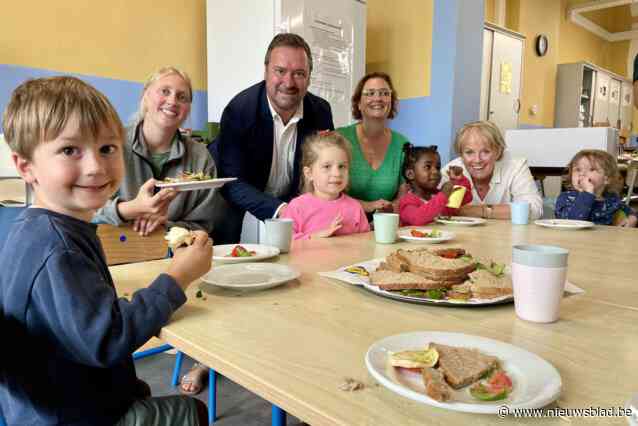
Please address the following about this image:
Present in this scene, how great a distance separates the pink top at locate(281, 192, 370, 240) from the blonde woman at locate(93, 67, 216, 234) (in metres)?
0.41

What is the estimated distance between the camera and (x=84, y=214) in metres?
0.84

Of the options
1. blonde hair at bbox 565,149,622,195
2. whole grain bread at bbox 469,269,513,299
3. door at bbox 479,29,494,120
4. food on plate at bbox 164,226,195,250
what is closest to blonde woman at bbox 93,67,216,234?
food on plate at bbox 164,226,195,250

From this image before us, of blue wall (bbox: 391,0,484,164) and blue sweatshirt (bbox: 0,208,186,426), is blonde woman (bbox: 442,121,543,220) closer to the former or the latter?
blue wall (bbox: 391,0,484,164)

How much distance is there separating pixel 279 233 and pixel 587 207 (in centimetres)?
170

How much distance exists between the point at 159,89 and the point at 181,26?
2.25 m

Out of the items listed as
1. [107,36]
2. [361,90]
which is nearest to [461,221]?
[361,90]

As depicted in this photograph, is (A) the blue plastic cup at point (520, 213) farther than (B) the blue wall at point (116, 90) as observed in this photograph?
No

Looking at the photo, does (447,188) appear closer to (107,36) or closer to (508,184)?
(508,184)

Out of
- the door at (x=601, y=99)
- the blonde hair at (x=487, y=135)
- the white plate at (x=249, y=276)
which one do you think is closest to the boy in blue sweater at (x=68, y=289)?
the white plate at (x=249, y=276)

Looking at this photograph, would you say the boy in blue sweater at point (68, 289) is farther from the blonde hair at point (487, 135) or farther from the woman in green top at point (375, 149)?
the blonde hair at point (487, 135)

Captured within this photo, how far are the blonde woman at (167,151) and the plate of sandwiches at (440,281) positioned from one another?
3.78ft

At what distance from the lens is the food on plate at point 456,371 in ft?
1.72

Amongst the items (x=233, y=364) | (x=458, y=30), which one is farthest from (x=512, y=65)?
(x=233, y=364)

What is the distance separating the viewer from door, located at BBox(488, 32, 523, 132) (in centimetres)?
567
